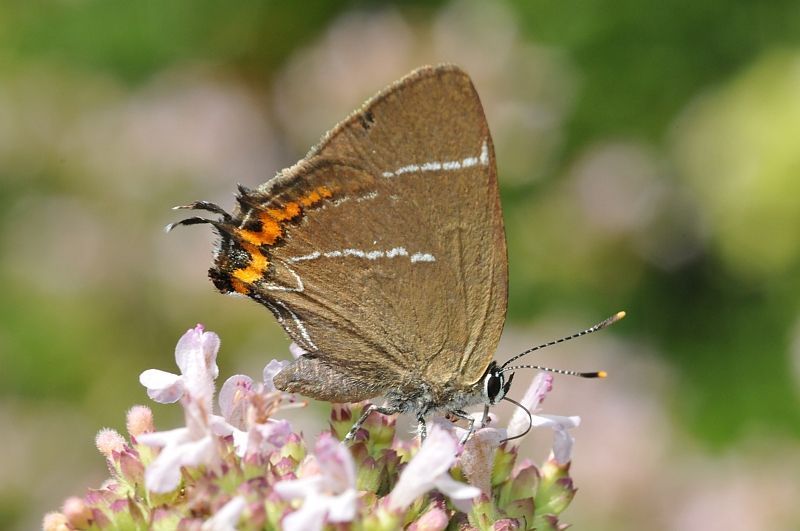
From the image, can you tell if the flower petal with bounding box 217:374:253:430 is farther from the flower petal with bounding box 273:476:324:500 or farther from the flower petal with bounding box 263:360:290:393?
the flower petal with bounding box 273:476:324:500

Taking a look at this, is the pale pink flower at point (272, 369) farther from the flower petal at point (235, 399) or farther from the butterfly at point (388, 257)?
the flower petal at point (235, 399)

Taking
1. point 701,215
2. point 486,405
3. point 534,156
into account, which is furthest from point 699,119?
point 486,405

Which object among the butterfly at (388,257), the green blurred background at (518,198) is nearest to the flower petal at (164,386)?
the butterfly at (388,257)

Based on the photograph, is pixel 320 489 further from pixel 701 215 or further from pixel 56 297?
pixel 701 215

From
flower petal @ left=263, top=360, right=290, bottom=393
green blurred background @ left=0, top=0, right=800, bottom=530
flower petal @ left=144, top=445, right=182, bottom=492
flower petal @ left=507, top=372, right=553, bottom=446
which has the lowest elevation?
flower petal @ left=507, top=372, right=553, bottom=446

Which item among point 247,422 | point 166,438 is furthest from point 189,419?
point 247,422

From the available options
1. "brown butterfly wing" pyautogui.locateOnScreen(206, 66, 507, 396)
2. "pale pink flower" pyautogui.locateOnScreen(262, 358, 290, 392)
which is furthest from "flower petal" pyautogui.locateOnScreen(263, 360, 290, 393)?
"brown butterfly wing" pyautogui.locateOnScreen(206, 66, 507, 396)
